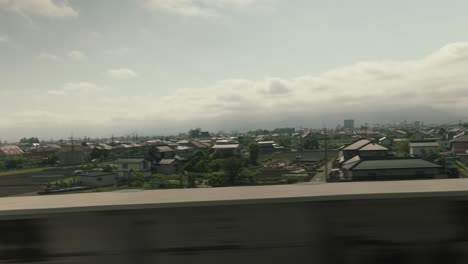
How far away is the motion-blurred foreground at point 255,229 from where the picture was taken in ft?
6.26

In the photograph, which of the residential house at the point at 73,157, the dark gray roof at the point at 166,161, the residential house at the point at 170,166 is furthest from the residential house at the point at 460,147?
the residential house at the point at 73,157

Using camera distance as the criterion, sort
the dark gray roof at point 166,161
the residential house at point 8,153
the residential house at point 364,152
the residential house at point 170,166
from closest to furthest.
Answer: the residential house at point 364,152 → the residential house at point 170,166 → the dark gray roof at point 166,161 → the residential house at point 8,153

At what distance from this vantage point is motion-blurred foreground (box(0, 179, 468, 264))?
1.91 metres

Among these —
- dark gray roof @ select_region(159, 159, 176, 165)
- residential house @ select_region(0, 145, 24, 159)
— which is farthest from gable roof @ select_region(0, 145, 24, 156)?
dark gray roof @ select_region(159, 159, 176, 165)

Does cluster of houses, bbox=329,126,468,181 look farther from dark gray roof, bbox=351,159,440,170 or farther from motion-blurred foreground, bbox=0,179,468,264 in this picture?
motion-blurred foreground, bbox=0,179,468,264

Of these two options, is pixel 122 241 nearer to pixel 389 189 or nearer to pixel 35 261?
pixel 35 261

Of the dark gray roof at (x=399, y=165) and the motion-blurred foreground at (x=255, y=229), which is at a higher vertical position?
the motion-blurred foreground at (x=255, y=229)

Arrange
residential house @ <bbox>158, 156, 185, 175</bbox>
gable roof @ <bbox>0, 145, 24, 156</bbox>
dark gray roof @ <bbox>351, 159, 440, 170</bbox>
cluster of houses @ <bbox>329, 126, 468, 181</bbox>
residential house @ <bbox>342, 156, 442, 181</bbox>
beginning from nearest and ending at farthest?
1. residential house @ <bbox>342, 156, 442, 181</bbox>
2. cluster of houses @ <bbox>329, 126, 468, 181</bbox>
3. dark gray roof @ <bbox>351, 159, 440, 170</bbox>
4. residential house @ <bbox>158, 156, 185, 175</bbox>
5. gable roof @ <bbox>0, 145, 24, 156</bbox>

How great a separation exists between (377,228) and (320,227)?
0.33 metres

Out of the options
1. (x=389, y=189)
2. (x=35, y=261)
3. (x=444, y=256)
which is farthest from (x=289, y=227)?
(x=35, y=261)

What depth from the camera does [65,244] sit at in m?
1.96

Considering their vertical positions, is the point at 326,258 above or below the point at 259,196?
below

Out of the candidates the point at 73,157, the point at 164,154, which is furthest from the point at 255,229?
the point at 164,154

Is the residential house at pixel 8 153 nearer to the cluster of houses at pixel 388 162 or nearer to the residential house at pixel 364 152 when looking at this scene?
the residential house at pixel 364 152
